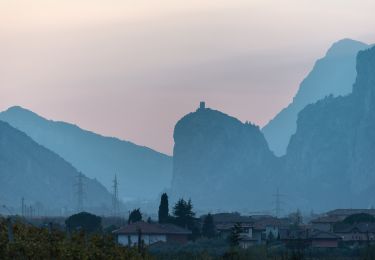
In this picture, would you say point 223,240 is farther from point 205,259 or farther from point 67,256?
point 67,256

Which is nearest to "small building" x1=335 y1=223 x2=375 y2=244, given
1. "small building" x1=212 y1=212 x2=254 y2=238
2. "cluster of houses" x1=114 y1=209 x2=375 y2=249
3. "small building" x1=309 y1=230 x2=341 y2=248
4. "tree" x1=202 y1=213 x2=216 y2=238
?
"cluster of houses" x1=114 y1=209 x2=375 y2=249

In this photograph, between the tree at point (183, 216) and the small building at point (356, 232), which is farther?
the tree at point (183, 216)

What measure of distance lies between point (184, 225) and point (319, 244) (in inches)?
629

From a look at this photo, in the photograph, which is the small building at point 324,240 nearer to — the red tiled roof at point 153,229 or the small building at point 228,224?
the small building at point 228,224

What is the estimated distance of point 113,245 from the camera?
35188 mm

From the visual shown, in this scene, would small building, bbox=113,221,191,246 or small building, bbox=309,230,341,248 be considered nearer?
small building, bbox=113,221,191,246

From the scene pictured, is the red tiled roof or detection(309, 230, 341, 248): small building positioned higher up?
the red tiled roof

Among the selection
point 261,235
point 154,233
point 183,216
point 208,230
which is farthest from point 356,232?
point 154,233

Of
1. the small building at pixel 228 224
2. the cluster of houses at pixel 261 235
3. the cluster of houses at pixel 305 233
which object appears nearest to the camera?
the cluster of houses at pixel 261 235

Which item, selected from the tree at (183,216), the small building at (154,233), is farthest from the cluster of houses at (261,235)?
the tree at (183,216)

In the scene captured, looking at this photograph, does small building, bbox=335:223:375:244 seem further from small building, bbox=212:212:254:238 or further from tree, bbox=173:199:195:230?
tree, bbox=173:199:195:230

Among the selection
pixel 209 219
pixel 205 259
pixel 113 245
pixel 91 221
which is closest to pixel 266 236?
pixel 209 219

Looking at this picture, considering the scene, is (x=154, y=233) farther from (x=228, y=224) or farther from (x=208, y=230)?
(x=228, y=224)

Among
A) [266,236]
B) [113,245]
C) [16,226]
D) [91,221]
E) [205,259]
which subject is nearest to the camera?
[16,226]
